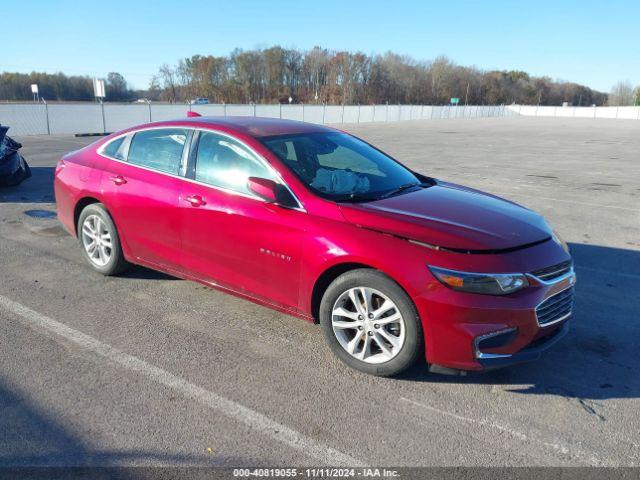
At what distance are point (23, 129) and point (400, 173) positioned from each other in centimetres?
2449

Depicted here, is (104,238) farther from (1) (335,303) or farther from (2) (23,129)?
(2) (23,129)

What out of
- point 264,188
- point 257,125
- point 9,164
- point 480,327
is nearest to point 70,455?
point 264,188

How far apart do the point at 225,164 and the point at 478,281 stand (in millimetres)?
2158

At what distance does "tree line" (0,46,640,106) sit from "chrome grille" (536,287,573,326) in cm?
8961

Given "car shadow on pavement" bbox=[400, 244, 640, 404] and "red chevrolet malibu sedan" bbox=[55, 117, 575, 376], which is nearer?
"red chevrolet malibu sedan" bbox=[55, 117, 575, 376]

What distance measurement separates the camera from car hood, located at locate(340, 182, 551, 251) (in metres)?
3.22

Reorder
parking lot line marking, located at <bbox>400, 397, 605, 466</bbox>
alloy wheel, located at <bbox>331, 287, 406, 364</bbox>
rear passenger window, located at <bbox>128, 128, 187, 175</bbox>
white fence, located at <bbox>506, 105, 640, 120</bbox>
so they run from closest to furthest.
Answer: parking lot line marking, located at <bbox>400, 397, 605, 466</bbox>, alloy wheel, located at <bbox>331, 287, 406, 364</bbox>, rear passenger window, located at <bbox>128, 128, 187, 175</bbox>, white fence, located at <bbox>506, 105, 640, 120</bbox>

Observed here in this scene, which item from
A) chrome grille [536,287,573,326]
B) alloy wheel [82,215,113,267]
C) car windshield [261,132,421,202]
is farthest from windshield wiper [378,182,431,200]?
alloy wheel [82,215,113,267]

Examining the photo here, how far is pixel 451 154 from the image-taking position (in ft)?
63.9

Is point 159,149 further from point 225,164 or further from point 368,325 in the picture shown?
point 368,325

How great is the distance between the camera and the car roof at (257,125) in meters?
4.26

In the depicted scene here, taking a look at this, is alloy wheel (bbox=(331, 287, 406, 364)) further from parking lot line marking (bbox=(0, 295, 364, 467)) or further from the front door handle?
the front door handle

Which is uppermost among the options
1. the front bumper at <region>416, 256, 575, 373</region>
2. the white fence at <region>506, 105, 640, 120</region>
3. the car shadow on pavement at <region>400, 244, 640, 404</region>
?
the white fence at <region>506, 105, 640, 120</region>

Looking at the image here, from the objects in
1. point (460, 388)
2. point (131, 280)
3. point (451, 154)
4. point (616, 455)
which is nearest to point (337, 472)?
point (460, 388)
